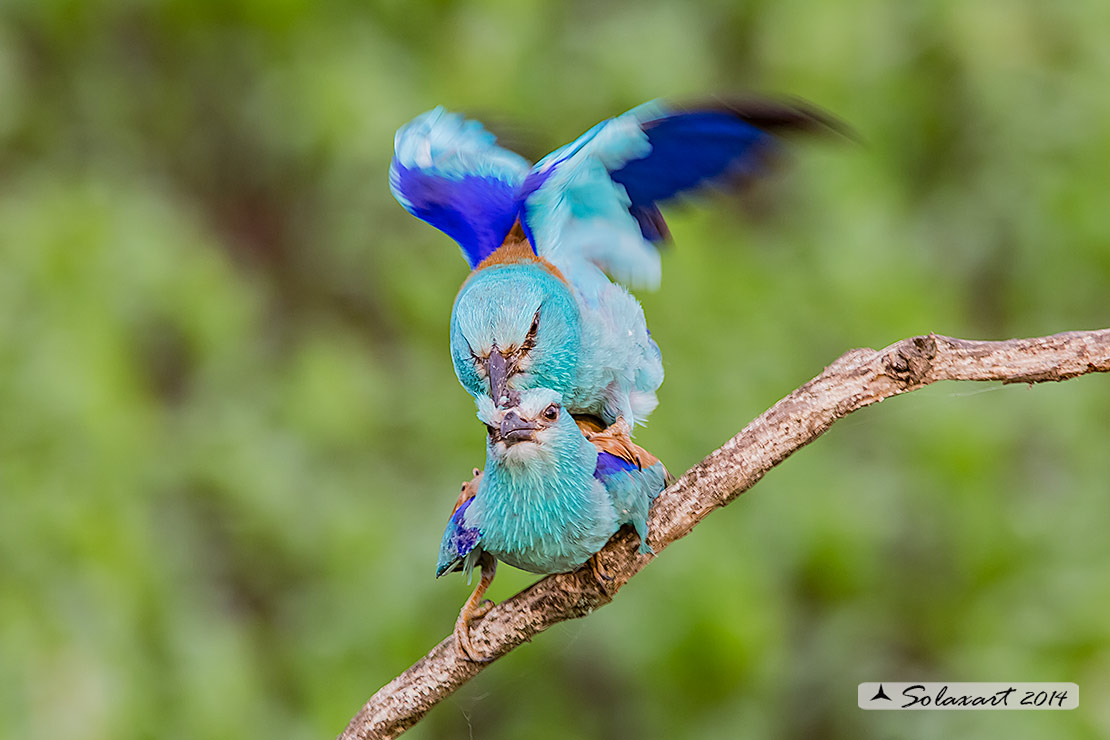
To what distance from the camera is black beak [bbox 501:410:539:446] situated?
1251 millimetres

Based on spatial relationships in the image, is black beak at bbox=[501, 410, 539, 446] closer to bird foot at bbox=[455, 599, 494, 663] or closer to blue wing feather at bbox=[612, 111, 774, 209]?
bird foot at bbox=[455, 599, 494, 663]

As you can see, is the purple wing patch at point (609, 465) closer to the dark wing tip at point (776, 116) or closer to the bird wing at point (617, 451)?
the bird wing at point (617, 451)

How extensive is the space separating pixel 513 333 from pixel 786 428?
32 centimetres

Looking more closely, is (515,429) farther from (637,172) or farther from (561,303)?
(637,172)

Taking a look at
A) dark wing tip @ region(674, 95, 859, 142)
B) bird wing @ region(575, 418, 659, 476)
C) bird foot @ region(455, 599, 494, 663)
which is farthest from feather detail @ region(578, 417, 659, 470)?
dark wing tip @ region(674, 95, 859, 142)

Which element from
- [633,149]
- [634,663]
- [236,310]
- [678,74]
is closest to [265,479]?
[236,310]

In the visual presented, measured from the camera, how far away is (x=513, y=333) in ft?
4.63

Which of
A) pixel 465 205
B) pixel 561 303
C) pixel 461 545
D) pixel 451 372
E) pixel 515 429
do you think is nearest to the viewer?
pixel 515 429

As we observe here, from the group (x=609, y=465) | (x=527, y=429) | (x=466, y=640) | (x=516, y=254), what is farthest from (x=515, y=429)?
(x=516, y=254)

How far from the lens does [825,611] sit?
2.72 metres

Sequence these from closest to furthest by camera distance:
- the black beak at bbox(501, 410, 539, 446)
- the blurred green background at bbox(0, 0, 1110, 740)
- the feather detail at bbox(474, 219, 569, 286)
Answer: the black beak at bbox(501, 410, 539, 446)
the feather detail at bbox(474, 219, 569, 286)
the blurred green background at bbox(0, 0, 1110, 740)

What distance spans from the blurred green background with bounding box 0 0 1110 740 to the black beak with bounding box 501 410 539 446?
990 millimetres

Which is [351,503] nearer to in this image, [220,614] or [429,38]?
[220,614]

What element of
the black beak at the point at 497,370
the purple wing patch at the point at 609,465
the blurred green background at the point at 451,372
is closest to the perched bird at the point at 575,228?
the black beak at the point at 497,370
